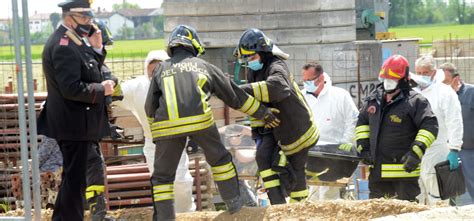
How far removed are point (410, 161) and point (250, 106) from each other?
1842 mm

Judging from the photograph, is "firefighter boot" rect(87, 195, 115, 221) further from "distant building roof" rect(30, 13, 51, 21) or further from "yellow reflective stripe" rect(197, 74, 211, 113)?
"distant building roof" rect(30, 13, 51, 21)

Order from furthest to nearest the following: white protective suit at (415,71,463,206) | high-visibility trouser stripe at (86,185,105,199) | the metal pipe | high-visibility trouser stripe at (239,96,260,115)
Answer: white protective suit at (415,71,463,206) → high-visibility trouser stripe at (239,96,260,115) → high-visibility trouser stripe at (86,185,105,199) → the metal pipe

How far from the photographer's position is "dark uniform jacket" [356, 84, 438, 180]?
34.0 ft

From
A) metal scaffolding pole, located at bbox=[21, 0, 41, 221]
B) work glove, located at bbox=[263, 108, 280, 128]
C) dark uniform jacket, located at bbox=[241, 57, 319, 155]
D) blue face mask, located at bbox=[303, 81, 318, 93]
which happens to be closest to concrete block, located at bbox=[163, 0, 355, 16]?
blue face mask, located at bbox=[303, 81, 318, 93]

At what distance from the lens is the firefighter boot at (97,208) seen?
9078 mm

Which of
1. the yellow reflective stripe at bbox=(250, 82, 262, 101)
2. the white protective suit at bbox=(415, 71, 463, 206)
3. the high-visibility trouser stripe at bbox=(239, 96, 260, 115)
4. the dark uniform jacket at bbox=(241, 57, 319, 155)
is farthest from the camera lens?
the white protective suit at bbox=(415, 71, 463, 206)

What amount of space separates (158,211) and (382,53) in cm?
1141

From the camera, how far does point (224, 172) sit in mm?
9109

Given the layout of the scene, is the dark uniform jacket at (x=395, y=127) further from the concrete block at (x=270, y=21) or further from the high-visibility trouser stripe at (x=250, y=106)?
the concrete block at (x=270, y=21)

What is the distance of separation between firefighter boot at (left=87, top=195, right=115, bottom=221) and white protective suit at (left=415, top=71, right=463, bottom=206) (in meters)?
4.08

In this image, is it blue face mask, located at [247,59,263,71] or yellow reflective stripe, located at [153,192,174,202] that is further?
blue face mask, located at [247,59,263,71]

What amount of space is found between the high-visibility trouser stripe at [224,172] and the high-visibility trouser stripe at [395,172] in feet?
6.63

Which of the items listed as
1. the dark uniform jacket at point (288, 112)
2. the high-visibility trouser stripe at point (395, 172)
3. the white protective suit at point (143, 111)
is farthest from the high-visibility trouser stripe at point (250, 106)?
the high-visibility trouser stripe at point (395, 172)

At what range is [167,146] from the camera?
882 cm
